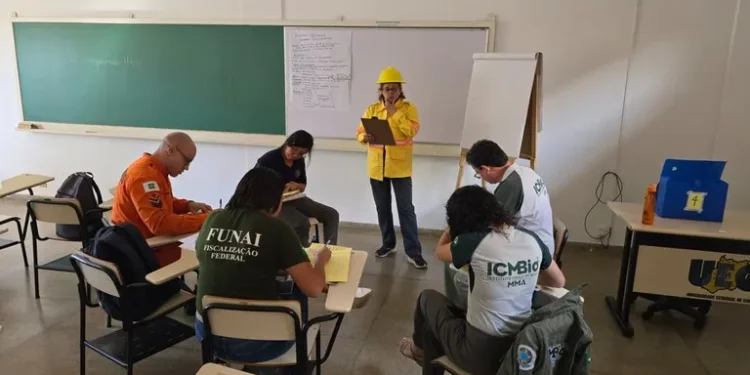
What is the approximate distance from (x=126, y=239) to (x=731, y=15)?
185 inches

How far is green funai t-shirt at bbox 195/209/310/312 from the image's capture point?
1.93 metres

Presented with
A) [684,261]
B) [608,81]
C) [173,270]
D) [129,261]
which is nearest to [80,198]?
[129,261]

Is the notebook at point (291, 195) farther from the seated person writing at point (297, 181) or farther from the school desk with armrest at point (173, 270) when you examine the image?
the school desk with armrest at point (173, 270)

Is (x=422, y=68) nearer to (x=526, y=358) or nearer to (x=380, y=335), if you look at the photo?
(x=380, y=335)

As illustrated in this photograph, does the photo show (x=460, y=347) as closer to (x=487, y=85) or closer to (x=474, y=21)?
(x=487, y=85)

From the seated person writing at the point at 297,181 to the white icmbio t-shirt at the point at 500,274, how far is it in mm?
1741

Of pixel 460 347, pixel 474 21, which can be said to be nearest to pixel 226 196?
pixel 474 21

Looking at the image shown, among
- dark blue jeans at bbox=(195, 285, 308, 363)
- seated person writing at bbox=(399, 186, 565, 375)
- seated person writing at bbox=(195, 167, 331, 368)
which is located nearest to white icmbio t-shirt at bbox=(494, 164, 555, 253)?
seated person writing at bbox=(399, 186, 565, 375)

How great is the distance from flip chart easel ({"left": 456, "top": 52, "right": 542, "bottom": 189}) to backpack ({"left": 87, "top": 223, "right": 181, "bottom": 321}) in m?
2.46

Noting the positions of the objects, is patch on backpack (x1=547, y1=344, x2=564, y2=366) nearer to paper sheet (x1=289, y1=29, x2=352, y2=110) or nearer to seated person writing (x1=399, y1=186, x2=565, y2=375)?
seated person writing (x1=399, y1=186, x2=565, y2=375)

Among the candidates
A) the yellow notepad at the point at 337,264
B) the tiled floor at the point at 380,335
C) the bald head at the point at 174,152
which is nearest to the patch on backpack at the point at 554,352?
the yellow notepad at the point at 337,264

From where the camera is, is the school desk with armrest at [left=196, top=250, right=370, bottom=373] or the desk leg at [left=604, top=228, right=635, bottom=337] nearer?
the school desk with armrest at [left=196, top=250, right=370, bottom=373]

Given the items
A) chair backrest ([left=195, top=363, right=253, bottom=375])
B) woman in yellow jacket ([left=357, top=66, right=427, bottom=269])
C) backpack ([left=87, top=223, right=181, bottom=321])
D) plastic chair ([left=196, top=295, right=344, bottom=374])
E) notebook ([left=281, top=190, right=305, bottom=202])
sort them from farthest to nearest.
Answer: woman in yellow jacket ([left=357, top=66, right=427, bottom=269]), notebook ([left=281, top=190, right=305, bottom=202]), backpack ([left=87, top=223, right=181, bottom=321]), plastic chair ([left=196, top=295, right=344, bottom=374]), chair backrest ([left=195, top=363, right=253, bottom=375])

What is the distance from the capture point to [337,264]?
2266mm
